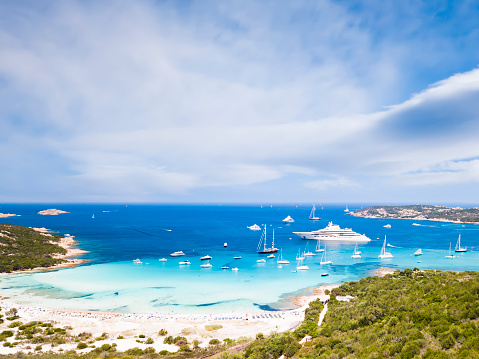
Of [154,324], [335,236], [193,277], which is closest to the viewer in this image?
[154,324]

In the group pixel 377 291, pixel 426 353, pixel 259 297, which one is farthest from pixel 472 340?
pixel 259 297

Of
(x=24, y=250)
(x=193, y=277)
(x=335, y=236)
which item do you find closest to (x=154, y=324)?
(x=193, y=277)

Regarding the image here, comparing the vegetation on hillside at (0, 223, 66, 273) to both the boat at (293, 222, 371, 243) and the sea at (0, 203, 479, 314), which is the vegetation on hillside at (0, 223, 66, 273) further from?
the boat at (293, 222, 371, 243)

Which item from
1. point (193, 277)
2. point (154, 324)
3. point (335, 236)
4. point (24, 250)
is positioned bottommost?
point (193, 277)

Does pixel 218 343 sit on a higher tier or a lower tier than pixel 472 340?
lower

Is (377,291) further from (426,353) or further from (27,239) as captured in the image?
(27,239)

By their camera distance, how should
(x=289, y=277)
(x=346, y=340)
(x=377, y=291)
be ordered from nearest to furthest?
1. (x=346, y=340)
2. (x=377, y=291)
3. (x=289, y=277)

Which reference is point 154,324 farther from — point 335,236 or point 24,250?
point 335,236
